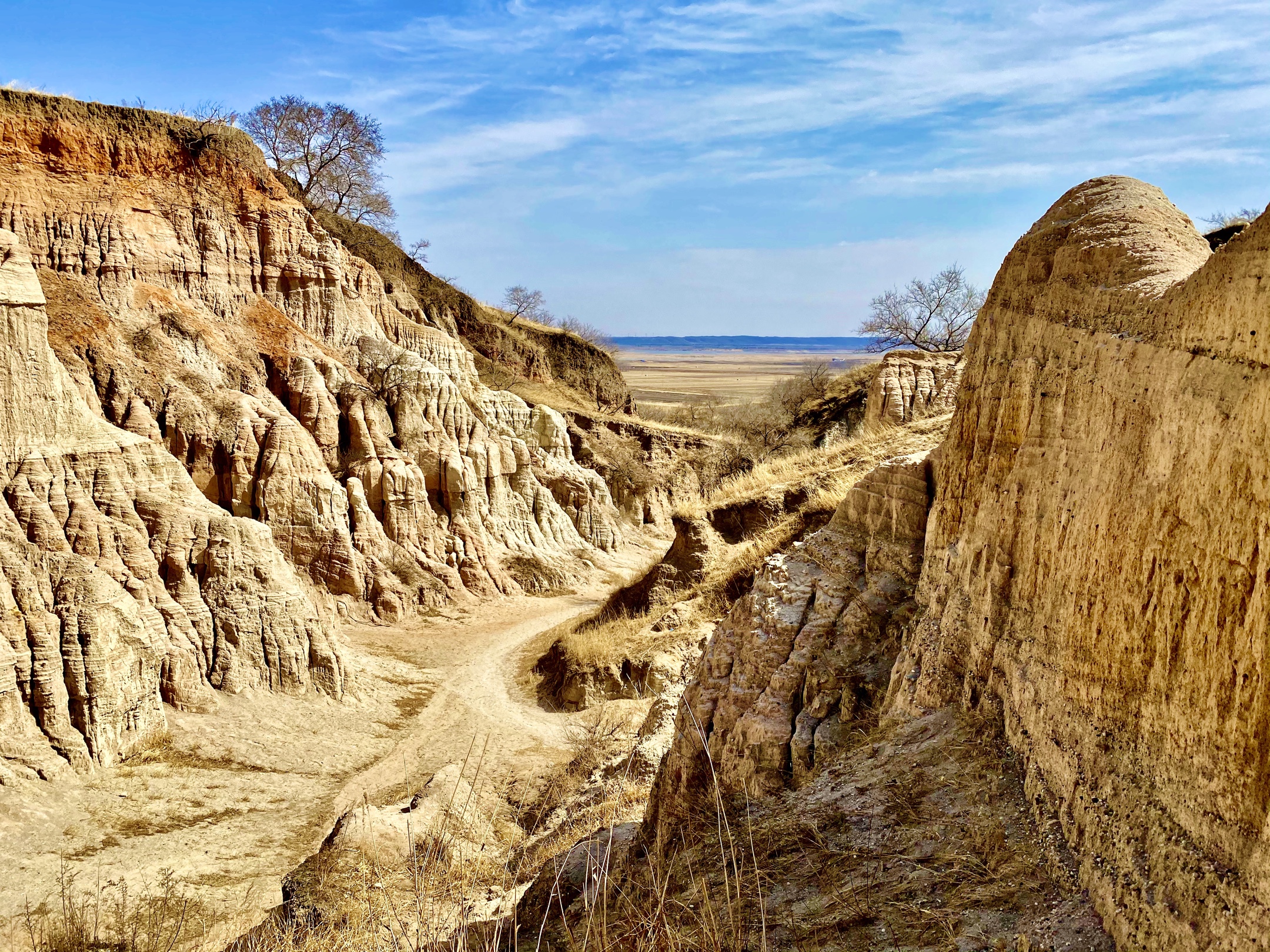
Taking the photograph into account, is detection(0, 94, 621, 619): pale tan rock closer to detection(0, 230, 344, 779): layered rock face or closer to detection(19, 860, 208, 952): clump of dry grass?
detection(0, 230, 344, 779): layered rock face

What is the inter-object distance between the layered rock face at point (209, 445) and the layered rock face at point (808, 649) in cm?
1311

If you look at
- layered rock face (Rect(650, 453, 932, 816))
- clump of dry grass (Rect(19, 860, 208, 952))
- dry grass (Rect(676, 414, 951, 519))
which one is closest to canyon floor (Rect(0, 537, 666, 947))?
clump of dry grass (Rect(19, 860, 208, 952))

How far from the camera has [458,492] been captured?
31.6 meters

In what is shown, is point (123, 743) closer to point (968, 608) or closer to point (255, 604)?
point (255, 604)

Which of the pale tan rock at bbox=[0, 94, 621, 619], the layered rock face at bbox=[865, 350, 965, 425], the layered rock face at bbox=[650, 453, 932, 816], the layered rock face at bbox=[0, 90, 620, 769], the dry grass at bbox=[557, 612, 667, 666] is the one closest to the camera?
the layered rock face at bbox=[650, 453, 932, 816]

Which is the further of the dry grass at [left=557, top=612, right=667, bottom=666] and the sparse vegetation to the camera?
the sparse vegetation

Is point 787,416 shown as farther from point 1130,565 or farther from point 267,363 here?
point 1130,565

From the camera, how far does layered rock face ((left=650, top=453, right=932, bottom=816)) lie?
707cm

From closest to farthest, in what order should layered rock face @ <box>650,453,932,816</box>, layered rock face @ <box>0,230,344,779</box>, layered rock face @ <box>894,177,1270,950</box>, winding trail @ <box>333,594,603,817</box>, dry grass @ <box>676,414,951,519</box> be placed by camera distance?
1. layered rock face @ <box>894,177,1270,950</box>
2. layered rock face @ <box>650,453,932,816</box>
3. dry grass @ <box>676,414,951,519</box>
4. layered rock face @ <box>0,230,344,779</box>
5. winding trail @ <box>333,594,603,817</box>

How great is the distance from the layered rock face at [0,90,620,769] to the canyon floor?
38.9 inches

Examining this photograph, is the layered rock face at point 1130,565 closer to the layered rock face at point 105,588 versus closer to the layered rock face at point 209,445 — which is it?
the layered rock face at point 105,588

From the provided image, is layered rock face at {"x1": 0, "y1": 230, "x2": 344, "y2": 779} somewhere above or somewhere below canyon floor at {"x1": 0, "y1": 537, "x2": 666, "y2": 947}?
above

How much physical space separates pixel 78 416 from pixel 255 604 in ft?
17.6

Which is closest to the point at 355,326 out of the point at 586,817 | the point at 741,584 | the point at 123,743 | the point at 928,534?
the point at 123,743
